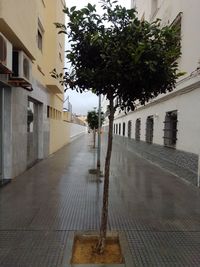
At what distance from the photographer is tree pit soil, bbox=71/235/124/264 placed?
4012 mm

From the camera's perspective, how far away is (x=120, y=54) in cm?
395

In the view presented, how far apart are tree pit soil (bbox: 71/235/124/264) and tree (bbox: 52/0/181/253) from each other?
0.12 m

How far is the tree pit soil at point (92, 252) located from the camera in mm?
4012

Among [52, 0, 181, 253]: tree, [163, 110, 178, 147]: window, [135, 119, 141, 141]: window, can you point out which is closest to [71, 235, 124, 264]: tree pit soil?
[52, 0, 181, 253]: tree

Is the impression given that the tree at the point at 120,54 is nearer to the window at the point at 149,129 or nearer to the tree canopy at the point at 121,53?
the tree canopy at the point at 121,53

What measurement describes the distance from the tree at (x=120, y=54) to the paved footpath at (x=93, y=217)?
76 cm

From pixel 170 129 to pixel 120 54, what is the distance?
8.91 metres

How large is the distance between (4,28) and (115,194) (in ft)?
14.7

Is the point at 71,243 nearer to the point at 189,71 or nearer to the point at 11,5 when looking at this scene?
the point at 11,5

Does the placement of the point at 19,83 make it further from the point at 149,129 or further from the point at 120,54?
the point at 149,129

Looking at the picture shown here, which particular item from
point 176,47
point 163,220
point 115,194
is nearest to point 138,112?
point 115,194

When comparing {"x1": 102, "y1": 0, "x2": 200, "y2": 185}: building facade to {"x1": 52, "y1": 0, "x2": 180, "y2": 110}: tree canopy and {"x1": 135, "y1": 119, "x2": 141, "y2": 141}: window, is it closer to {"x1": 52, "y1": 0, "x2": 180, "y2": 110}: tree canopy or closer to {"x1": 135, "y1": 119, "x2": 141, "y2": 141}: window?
{"x1": 52, "y1": 0, "x2": 180, "y2": 110}: tree canopy

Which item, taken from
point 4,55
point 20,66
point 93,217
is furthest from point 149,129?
point 93,217

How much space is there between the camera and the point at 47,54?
49.9 feet
